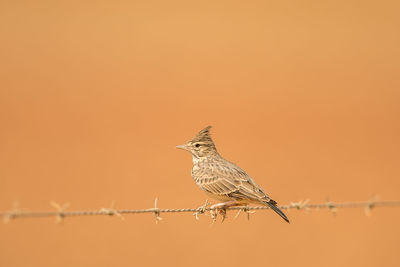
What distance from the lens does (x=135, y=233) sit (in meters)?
15.0

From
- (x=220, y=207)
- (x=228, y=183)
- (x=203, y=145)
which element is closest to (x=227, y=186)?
(x=228, y=183)

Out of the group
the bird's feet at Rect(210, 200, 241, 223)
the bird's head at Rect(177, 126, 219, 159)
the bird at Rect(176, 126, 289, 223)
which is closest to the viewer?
the bird at Rect(176, 126, 289, 223)

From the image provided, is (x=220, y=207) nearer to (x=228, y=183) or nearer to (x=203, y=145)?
(x=228, y=183)

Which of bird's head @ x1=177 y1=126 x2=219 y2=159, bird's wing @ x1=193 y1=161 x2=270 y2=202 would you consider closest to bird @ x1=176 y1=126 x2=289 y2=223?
bird's wing @ x1=193 y1=161 x2=270 y2=202

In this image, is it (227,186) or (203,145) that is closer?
(227,186)

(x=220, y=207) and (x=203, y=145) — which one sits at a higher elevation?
(x=203, y=145)

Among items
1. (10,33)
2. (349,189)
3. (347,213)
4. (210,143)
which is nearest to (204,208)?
(210,143)

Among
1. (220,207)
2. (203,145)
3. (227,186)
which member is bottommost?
(220,207)

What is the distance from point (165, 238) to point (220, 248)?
5.25ft

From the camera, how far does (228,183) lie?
7211mm

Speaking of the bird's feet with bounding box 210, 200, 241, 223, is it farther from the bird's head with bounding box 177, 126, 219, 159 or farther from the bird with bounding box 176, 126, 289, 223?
the bird's head with bounding box 177, 126, 219, 159

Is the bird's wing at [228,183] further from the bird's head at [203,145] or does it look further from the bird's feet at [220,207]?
the bird's head at [203,145]

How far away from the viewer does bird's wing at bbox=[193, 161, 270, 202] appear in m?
→ 6.99

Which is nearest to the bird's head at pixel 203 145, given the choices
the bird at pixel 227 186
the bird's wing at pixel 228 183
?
the bird at pixel 227 186
